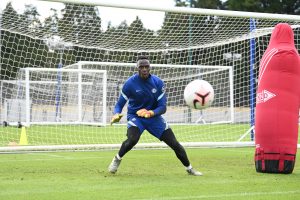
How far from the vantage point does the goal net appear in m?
14.5

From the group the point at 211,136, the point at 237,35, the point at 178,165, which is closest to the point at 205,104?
the point at 178,165

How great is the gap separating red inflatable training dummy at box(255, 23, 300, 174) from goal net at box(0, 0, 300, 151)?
11.7ft

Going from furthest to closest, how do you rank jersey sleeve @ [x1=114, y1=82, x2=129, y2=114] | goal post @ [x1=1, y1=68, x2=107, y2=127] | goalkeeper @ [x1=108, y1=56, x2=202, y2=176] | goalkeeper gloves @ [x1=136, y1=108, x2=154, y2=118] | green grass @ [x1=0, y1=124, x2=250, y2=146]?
goal post @ [x1=1, y1=68, x2=107, y2=127] → green grass @ [x1=0, y1=124, x2=250, y2=146] → jersey sleeve @ [x1=114, y1=82, x2=129, y2=114] → goalkeeper @ [x1=108, y1=56, x2=202, y2=176] → goalkeeper gloves @ [x1=136, y1=108, x2=154, y2=118]

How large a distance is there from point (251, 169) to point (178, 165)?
1.42 metres

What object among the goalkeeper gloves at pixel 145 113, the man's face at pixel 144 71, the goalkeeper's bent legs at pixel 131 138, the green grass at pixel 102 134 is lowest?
the green grass at pixel 102 134

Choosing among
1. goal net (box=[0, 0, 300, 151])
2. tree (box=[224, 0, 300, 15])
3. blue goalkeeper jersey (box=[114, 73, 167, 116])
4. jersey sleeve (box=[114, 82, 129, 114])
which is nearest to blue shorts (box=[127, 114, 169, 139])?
blue goalkeeper jersey (box=[114, 73, 167, 116])

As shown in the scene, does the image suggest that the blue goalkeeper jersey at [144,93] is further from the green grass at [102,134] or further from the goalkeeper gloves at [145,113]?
the green grass at [102,134]

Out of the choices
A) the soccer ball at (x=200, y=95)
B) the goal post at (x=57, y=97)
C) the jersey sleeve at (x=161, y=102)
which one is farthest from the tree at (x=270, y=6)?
the jersey sleeve at (x=161, y=102)

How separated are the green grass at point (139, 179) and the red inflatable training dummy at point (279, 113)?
0.29m

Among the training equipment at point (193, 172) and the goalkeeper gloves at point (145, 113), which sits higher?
the goalkeeper gloves at point (145, 113)

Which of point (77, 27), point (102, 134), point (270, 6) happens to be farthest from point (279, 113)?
point (270, 6)

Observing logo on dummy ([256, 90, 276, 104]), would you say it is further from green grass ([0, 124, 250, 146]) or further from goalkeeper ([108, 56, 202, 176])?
green grass ([0, 124, 250, 146])

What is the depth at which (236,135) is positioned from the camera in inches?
763

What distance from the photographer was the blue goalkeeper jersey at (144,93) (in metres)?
9.35
